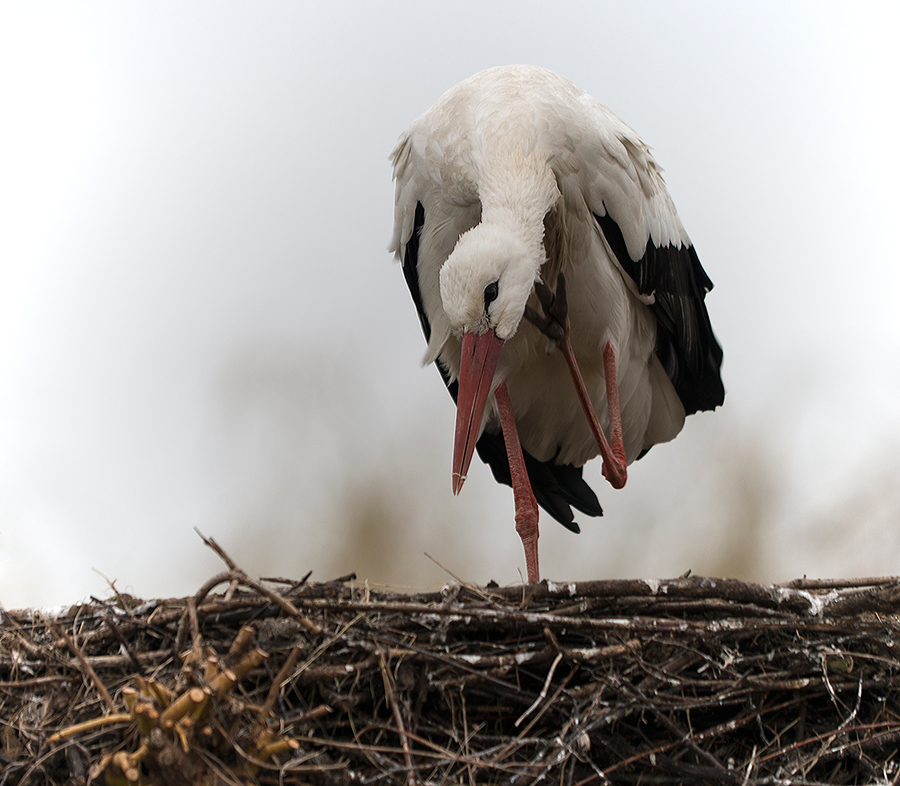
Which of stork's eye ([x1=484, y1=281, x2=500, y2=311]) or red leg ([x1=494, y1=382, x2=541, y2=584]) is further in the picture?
red leg ([x1=494, y1=382, x2=541, y2=584])

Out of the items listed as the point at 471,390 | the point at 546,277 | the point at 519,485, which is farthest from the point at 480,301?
the point at 519,485

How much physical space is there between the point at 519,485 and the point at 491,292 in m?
1.02

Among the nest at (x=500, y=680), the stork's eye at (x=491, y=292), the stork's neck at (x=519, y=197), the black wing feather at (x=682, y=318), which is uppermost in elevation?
the stork's neck at (x=519, y=197)

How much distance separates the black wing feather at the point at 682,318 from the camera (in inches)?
121

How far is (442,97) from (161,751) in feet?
7.26

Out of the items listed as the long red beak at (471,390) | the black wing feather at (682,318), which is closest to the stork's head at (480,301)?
the long red beak at (471,390)

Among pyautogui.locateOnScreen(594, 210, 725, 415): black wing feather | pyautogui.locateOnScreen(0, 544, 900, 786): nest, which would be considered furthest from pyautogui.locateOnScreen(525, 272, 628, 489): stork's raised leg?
pyautogui.locateOnScreen(0, 544, 900, 786): nest

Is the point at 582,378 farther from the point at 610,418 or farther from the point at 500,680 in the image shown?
the point at 500,680

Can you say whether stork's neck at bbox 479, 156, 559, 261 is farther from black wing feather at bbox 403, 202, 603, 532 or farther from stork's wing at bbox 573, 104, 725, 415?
black wing feather at bbox 403, 202, 603, 532

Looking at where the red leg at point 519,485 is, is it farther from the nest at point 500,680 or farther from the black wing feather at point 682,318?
the nest at point 500,680

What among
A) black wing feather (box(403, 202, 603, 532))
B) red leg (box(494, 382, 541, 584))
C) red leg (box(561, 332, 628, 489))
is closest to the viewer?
red leg (box(561, 332, 628, 489))

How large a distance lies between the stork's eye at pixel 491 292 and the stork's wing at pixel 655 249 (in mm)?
572

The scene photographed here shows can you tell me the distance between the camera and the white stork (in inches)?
101

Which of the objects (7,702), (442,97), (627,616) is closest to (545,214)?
(442,97)
